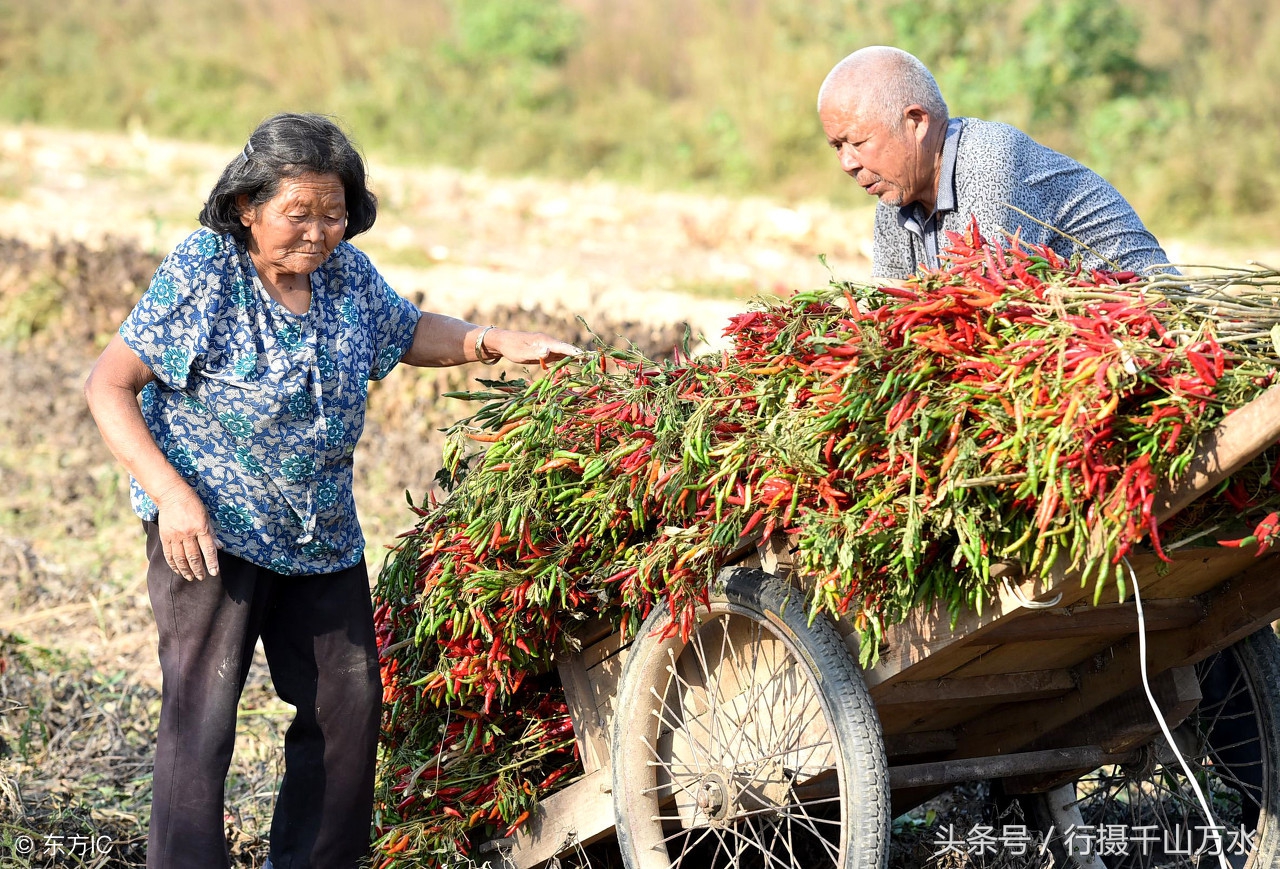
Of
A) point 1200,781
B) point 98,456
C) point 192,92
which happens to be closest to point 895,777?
point 1200,781

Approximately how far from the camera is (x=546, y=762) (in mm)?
3305

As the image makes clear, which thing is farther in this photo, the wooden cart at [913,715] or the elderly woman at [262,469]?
the elderly woman at [262,469]

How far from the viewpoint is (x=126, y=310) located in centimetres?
855

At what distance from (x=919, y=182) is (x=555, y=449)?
108 cm

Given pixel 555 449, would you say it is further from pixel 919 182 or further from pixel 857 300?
pixel 919 182

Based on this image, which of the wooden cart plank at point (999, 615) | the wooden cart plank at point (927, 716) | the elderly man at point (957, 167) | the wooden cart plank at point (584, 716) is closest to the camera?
the wooden cart plank at point (999, 615)

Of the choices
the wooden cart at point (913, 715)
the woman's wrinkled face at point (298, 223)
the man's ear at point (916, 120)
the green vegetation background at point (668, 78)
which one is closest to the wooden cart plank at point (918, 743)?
the wooden cart at point (913, 715)

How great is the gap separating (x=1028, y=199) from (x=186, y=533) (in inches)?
78.4

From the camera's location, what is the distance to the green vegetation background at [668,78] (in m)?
16.0

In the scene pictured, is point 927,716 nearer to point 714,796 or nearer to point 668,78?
point 714,796

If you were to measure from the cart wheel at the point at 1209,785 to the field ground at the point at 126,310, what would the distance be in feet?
5.80

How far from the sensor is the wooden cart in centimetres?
254

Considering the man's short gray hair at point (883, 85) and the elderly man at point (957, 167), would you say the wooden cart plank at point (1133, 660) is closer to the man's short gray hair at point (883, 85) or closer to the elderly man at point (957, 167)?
the elderly man at point (957, 167)

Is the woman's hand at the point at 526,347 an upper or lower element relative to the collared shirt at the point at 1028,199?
lower
